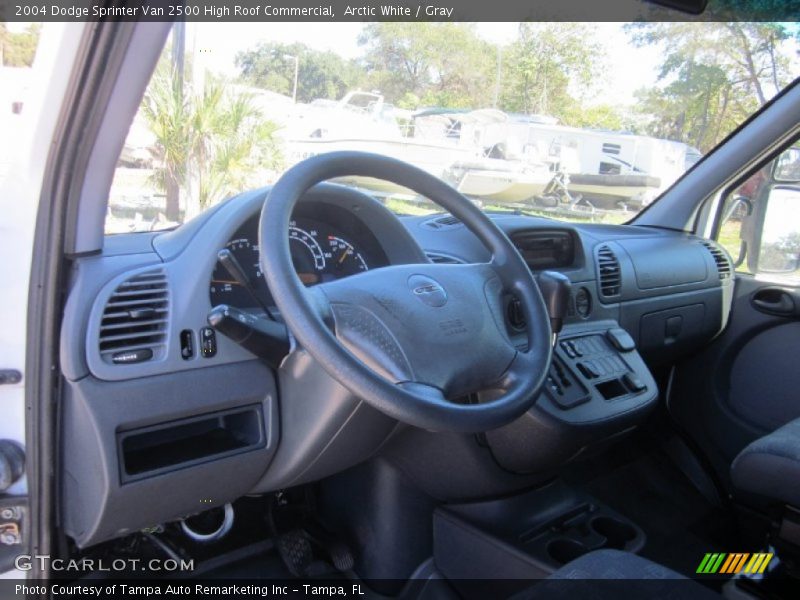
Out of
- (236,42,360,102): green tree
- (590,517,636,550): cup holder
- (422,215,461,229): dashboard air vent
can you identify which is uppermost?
(236,42,360,102): green tree

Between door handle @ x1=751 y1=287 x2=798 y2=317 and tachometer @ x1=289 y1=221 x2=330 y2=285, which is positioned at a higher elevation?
tachometer @ x1=289 y1=221 x2=330 y2=285

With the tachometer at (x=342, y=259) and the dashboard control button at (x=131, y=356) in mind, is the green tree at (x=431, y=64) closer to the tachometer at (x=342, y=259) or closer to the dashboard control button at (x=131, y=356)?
the tachometer at (x=342, y=259)

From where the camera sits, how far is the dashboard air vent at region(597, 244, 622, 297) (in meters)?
2.53

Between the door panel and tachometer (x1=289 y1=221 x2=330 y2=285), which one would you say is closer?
tachometer (x1=289 y1=221 x2=330 y2=285)

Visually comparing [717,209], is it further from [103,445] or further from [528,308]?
[103,445]

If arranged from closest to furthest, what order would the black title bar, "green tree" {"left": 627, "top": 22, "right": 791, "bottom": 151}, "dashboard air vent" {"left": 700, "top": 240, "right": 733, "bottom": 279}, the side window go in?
the black title bar, "green tree" {"left": 627, "top": 22, "right": 791, "bottom": 151}, the side window, "dashboard air vent" {"left": 700, "top": 240, "right": 733, "bottom": 279}

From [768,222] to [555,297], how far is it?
5.91 feet

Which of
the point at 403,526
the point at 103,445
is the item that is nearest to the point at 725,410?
the point at 403,526

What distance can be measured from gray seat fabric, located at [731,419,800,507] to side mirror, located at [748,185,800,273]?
132 centimetres

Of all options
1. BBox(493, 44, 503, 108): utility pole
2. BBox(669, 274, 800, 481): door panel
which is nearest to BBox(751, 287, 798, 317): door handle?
BBox(669, 274, 800, 481): door panel

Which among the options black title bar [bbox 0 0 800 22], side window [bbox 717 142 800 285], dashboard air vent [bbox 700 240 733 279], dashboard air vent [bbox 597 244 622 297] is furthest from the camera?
dashboard air vent [bbox 700 240 733 279]

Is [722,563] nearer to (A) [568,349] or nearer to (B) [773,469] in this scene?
(B) [773,469]

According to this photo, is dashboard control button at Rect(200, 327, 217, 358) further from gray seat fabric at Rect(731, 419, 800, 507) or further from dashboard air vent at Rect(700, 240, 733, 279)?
dashboard air vent at Rect(700, 240, 733, 279)

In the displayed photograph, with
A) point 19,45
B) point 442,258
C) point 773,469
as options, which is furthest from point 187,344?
point 773,469
